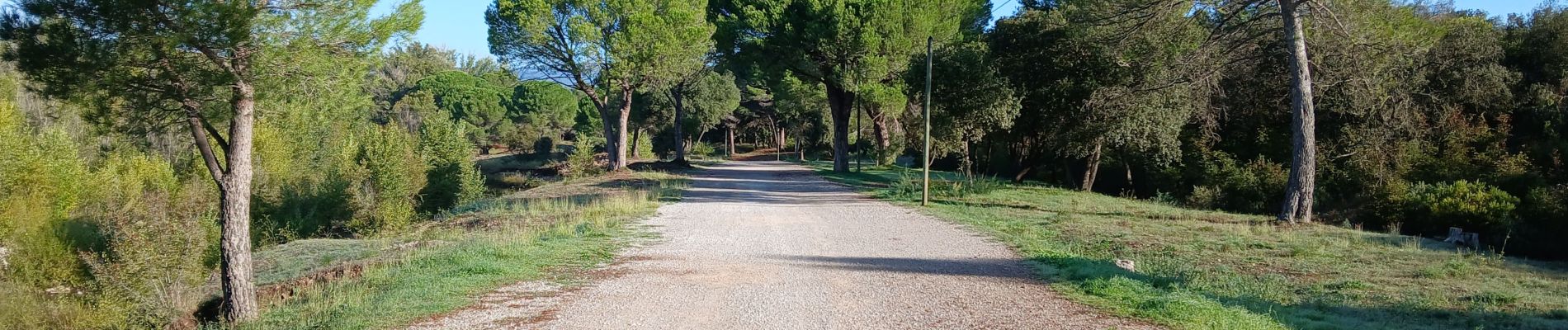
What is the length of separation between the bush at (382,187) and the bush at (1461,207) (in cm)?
2198

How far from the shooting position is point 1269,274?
33.5ft

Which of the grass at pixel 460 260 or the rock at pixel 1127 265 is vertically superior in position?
the rock at pixel 1127 265

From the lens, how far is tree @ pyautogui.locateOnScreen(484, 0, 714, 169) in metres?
32.9

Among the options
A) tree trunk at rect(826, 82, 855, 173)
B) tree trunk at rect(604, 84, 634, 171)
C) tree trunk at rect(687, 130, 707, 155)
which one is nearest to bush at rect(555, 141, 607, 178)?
tree trunk at rect(604, 84, 634, 171)

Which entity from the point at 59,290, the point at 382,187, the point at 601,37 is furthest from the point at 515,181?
the point at 59,290

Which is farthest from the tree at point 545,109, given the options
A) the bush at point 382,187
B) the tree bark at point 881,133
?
the bush at point 382,187

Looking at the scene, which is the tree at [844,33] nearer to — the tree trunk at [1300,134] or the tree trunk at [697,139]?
the tree trunk at [1300,134]

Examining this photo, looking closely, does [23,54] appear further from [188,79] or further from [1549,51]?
[1549,51]

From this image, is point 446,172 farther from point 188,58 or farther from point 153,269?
point 188,58

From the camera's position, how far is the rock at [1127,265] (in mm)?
9729

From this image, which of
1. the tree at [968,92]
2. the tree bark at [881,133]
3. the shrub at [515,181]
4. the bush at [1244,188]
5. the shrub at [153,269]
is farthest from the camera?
the tree bark at [881,133]

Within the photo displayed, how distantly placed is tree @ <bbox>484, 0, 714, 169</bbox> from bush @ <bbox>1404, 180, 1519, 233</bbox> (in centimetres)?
2293

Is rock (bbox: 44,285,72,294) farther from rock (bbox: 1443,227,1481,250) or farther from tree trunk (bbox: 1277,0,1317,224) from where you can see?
rock (bbox: 1443,227,1481,250)

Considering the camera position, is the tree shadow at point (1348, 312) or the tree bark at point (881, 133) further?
the tree bark at point (881, 133)
